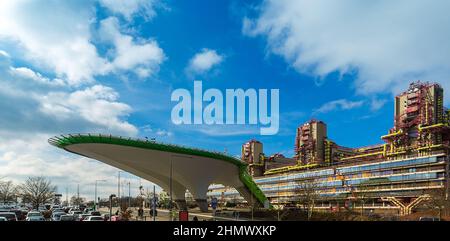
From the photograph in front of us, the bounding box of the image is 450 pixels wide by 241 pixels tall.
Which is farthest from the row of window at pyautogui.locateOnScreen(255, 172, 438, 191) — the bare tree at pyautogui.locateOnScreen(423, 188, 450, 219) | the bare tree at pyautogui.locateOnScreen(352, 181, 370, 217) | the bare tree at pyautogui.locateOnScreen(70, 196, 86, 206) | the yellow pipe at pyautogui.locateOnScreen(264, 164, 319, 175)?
the bare tree at pyautogui.locateOnScreen(70, 196, 86, 206)

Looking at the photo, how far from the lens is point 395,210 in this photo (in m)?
100

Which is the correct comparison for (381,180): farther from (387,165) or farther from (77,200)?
(77,200)

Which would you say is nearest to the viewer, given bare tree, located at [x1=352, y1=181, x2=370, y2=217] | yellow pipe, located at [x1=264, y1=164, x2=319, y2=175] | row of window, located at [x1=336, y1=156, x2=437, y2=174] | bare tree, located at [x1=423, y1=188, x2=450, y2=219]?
bare tree, located at [x1=423, y1=188, x2=450, y2=219]

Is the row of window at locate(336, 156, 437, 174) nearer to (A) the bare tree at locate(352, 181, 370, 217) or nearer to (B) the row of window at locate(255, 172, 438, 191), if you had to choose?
(B) the row of window at locate(255, 172, 438, 191)

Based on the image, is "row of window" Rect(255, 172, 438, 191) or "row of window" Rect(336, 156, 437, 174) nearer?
"row of window" Rect(255, 172, 438, 191)

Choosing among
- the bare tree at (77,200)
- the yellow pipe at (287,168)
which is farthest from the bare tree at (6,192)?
the yellow pipe at (287,168)

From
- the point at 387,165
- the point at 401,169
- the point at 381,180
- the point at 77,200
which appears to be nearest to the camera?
the point at 401,169

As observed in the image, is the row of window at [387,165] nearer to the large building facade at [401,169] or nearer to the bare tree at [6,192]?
the large building facade at [401,169]

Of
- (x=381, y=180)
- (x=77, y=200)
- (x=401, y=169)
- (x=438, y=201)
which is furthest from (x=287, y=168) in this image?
(x=438, y=201)

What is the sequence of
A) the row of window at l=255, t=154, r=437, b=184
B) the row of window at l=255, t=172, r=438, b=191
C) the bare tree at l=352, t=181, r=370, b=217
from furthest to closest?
1. the bare tree at l=352, t=181, r=370, b=217
2. the row of window at l=255, t=154, r=437, b=184
3. the row of window at l=255, t=172, r=438, b=191

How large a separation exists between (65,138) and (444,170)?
77.4m

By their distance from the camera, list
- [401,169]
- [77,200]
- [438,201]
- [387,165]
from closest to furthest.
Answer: [438,201], [401,169], [387,165], [77,200]

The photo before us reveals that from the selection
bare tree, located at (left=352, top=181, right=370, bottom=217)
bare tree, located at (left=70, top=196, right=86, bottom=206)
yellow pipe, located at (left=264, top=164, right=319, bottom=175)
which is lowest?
bare tree, located at (left=70, top=196, right=86, bottom=206)

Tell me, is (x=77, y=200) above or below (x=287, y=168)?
below
